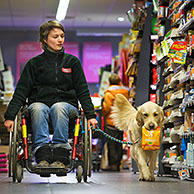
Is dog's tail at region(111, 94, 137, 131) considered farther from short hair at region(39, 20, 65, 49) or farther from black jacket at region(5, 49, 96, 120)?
short hair at region(39, 20, 65, 49)

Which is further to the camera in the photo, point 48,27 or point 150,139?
point 150,139

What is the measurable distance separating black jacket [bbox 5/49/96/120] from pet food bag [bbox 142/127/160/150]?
0.60 metres

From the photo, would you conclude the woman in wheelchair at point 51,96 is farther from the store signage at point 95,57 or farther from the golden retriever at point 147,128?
the store signage at point 95,57

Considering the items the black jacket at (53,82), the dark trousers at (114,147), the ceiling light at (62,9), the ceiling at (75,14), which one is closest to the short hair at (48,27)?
the black jacket at (53,82)

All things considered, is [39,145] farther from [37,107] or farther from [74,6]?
[74,6]

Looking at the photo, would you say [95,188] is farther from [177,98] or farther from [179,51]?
[177,98]

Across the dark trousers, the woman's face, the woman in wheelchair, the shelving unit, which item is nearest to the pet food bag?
the shelving unit

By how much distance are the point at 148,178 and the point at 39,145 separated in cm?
115

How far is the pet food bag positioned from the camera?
422 centimetres

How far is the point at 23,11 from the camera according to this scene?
45.9ft

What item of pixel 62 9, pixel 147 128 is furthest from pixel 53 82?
pixel 62 9

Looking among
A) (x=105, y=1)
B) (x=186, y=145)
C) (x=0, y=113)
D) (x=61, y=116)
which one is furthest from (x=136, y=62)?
(x=105, y=1)

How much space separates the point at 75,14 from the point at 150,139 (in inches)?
418

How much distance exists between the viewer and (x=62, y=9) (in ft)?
44.1
